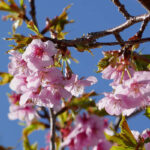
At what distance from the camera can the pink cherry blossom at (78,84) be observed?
4.77ft

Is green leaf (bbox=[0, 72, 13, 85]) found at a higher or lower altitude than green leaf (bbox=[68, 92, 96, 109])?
higher

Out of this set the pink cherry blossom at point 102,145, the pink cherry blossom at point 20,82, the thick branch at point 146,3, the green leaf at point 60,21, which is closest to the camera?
the thick branch at point 146,3

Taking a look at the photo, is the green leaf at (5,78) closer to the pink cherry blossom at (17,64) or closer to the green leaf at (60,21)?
the green leaf at (60,21)

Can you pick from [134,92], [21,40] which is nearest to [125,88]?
[134,92]

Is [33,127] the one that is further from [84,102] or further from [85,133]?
[84,102]

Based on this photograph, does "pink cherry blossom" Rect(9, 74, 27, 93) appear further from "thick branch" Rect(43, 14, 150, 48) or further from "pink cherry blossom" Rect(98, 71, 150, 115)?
"pink cherry blossom" Rect(98, 71, 150, 115)

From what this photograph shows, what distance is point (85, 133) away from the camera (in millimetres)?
3148

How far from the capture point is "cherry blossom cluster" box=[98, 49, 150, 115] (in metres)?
1.25

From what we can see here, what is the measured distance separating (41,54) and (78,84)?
0.34 m

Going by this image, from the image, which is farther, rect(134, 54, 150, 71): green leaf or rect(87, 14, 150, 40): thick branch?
rect(134, 54, 150, 71): green leaf

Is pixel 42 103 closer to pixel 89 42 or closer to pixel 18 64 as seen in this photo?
pixel 18 64

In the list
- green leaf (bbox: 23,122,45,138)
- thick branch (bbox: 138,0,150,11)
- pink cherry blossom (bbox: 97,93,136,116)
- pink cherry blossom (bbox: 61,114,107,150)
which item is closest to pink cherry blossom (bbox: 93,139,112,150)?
pink cherry blossom (bbox: 61,114,107,150)

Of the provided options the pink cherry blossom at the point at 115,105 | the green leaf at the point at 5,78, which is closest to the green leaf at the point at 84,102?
the green leaf at the point at 5,78

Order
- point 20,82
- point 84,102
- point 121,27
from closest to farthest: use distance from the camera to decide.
Answer: point 121,27 < point 20,82 < point 84,102
